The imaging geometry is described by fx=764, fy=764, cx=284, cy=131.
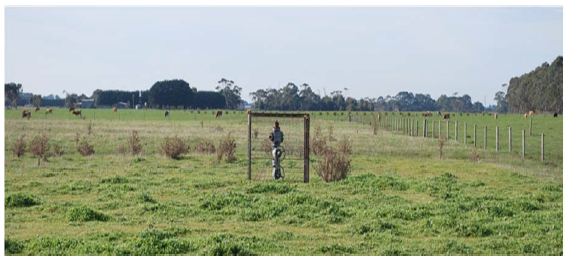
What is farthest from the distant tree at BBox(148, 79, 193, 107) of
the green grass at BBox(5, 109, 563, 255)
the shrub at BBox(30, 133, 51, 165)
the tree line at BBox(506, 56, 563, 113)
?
the green grass at BBox(5, 109, 563, 255)

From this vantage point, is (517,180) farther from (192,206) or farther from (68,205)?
(68,205)

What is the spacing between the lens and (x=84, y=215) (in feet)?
44.1

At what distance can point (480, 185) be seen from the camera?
19000 millimetres

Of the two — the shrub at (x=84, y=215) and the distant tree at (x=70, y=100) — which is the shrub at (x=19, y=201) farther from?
the distant tree at (x=70, y=100)

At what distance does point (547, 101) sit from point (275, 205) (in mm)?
114029

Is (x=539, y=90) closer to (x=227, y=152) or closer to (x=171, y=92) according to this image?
(x=171, y=92)

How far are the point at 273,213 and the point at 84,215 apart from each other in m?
3.36

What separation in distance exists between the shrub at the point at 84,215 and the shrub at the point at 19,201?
1862 mm

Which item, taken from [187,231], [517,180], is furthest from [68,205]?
[517,180]

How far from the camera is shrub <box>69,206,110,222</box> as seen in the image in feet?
44.0

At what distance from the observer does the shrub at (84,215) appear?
13414 mm

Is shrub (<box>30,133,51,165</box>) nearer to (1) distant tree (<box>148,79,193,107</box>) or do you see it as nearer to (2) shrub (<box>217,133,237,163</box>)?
(2) shrub (<box>217,133,237,163</box>)

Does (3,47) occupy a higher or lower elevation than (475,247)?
higher

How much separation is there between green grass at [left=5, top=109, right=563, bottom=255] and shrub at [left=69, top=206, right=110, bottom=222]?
0.06ft
